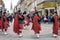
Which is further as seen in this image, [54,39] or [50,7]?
[50,7]

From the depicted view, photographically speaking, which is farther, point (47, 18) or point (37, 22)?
point (47, 18)

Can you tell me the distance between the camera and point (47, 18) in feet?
142

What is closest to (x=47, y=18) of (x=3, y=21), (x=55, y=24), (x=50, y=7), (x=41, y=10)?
(x=50, y=7)

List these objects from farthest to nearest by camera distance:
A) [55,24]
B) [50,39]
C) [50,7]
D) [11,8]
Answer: [11,8]
[50,7]
[55,24]
[50,39]

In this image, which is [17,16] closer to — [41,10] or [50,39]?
[50,39]

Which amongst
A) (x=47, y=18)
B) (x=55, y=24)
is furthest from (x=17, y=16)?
(x=47, y=18)

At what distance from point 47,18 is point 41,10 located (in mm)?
9437

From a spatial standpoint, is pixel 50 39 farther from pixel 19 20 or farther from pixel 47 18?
pixel 47 18

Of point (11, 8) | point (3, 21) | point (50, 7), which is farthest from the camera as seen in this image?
point (11, 8)

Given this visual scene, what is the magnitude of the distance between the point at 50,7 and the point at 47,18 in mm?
4682

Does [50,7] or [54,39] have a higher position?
[50,7]

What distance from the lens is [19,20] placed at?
18.5 metres

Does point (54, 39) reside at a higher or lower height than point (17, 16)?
lower

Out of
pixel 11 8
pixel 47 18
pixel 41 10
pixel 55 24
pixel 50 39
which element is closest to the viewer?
pixel 50 39
